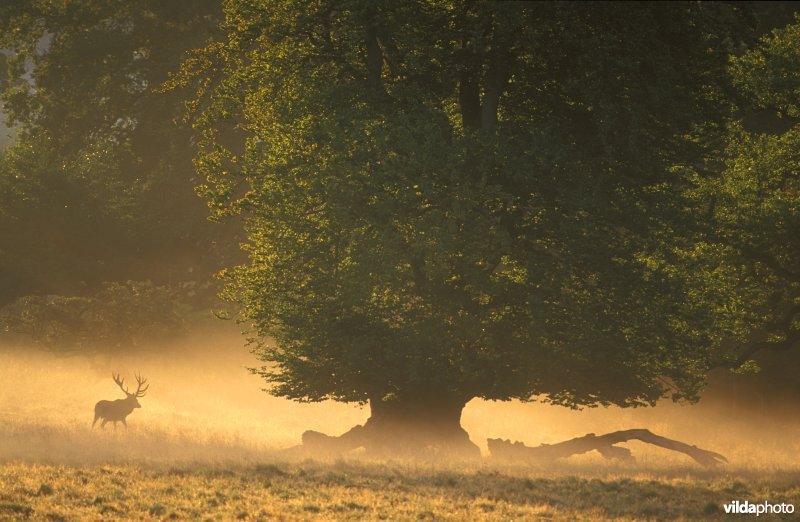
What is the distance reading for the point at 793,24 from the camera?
31.3m

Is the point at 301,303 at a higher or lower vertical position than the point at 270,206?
lower

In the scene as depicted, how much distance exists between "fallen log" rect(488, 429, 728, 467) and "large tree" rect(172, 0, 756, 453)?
9.17ft

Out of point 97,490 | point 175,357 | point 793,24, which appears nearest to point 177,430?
point 97,490

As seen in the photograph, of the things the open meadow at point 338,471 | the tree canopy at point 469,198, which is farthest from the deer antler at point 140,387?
the tree canopy at point 469,198

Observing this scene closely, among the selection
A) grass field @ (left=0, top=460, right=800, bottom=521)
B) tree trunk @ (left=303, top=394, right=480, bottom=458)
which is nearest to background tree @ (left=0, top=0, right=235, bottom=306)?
tree trunk @ (left=303, top=394, right=480, bottom=458)

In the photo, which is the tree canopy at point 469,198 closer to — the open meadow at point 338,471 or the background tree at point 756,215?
the background tree at point 756,215

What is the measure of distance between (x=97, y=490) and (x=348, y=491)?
184 inches

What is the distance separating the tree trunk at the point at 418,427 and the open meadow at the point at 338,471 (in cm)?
117

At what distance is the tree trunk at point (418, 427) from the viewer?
27.8 meters

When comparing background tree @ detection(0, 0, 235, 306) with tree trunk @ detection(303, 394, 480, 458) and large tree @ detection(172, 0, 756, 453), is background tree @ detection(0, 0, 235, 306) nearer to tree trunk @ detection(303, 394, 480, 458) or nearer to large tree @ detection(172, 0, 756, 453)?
large tree @ detection(172, 0, 756, 453)

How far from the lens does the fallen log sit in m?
28.5

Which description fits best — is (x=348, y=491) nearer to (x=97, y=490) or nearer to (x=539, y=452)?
(x=97, y=490)

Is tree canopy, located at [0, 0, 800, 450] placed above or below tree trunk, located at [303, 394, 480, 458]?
above

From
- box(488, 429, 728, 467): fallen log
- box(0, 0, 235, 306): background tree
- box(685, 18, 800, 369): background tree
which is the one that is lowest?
box(488, 429, 728, 467): fallen log
